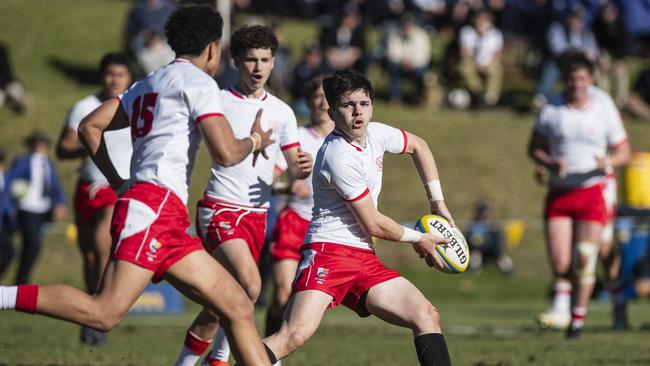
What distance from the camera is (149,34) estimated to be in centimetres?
2220

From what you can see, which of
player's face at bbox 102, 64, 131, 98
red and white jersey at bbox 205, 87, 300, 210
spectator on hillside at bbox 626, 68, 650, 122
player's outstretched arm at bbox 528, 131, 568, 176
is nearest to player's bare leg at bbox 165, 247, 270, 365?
red and white jersey at bbox 205, 87, 300, 210

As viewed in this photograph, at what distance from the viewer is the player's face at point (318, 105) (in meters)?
9.02

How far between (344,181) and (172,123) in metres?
1.05

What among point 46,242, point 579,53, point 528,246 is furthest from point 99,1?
point 579,53

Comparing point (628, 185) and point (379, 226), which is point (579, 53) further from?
point (628, 185)

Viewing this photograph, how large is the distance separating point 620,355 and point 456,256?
3.05 m

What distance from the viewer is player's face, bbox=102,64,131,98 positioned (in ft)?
32.5

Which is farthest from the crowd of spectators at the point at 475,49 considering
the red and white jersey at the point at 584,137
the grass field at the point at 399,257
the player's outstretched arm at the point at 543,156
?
the red and white jersey at the point at 584,137

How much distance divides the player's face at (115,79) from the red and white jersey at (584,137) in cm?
428

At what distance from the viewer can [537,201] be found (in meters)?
22.5

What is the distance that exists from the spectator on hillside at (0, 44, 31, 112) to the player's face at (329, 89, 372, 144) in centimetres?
1772

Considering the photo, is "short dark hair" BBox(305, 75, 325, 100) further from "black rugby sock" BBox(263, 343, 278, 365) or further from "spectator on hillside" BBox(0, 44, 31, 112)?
"spectator on hillside" BBox(0, 44, 31, 112)

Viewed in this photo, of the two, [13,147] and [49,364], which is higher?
[49,364]

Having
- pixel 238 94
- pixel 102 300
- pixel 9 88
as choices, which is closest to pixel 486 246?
pixel 9 88
